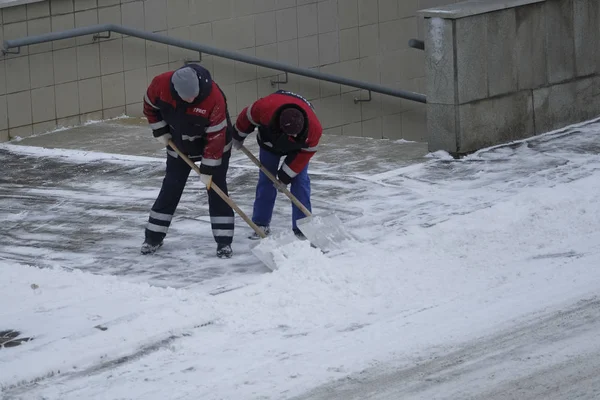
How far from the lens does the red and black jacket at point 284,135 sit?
8727mm

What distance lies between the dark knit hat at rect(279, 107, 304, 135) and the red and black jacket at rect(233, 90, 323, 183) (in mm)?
99

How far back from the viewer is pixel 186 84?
8.21 metres

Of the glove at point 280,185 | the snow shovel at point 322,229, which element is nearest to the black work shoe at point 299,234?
the snow shovel at point 322,229

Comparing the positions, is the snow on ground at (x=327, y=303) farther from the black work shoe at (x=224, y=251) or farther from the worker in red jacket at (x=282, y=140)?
the worker in red jacket at (x=282, y=140)

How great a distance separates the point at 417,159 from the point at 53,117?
4427mm

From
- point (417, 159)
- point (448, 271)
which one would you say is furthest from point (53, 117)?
point (448, 271)

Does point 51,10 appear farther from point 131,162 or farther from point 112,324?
point 112,324

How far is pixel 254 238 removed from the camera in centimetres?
924

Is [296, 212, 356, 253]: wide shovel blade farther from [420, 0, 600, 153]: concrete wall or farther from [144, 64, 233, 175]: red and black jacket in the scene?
[420, 0, 600, 153]: concrete wall

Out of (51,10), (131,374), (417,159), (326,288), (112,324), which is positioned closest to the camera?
(131,374)

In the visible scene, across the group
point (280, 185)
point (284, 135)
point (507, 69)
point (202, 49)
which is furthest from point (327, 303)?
point (202, 49)

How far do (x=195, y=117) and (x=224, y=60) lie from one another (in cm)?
597

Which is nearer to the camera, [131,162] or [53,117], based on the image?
[131,162]

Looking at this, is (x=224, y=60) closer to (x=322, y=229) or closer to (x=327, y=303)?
(x=322, y=229)
